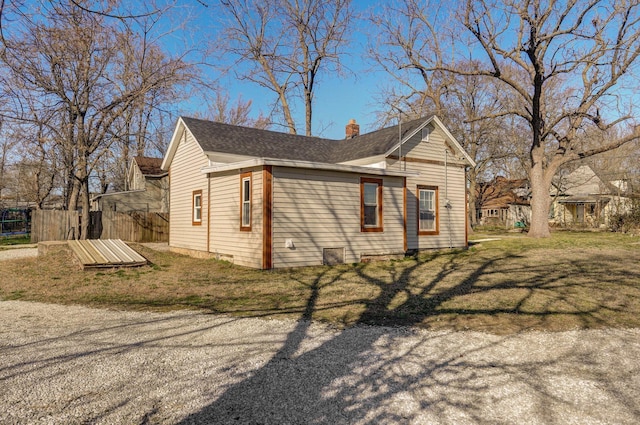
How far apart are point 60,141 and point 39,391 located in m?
17.3

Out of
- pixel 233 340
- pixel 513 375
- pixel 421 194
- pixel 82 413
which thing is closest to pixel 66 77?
pixel 421 194

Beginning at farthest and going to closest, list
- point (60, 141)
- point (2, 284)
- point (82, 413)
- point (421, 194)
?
1. point (60, 141)
2. point (421, 194)
3. point (2, 284)
4. point (82, 413)

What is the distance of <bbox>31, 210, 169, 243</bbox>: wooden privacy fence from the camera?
815 inches

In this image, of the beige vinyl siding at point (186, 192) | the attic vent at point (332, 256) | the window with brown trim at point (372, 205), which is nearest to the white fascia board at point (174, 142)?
the beige vinyl siding at point (186, 192)

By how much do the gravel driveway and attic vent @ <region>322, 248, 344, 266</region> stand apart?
6720 mm

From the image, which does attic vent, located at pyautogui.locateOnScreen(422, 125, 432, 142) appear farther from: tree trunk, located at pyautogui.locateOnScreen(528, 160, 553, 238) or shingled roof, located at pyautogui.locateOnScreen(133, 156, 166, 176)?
shingled roof, located at pyautogui.locateOnScreen(133, 156, 166, 176)

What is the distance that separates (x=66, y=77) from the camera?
17234 millimetres

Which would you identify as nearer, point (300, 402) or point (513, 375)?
point (300, 402)

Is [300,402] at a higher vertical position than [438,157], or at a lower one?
lower

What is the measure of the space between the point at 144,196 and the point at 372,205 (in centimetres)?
2148

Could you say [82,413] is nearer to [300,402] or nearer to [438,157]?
[300,402]

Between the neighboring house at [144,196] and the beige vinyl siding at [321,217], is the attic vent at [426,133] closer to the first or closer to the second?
the beige vinyl siding at [321,217]

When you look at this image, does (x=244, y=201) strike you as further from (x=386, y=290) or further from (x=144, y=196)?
(x=144, y=196)

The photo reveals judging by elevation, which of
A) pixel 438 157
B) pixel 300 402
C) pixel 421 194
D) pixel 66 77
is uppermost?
pixel 66 77
